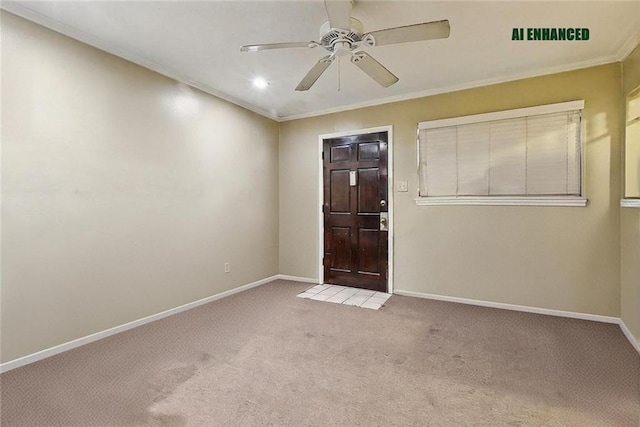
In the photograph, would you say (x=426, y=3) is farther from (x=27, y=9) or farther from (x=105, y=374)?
(x=105, y=374)

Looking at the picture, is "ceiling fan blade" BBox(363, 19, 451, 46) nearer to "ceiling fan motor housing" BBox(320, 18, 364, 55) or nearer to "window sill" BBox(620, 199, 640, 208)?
"ceiling fan motor housing" BBox(320, 18, 364, 55)

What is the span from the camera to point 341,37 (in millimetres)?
1979

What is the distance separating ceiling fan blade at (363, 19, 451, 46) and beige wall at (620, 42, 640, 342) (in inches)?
77.7

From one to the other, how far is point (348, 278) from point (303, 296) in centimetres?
76

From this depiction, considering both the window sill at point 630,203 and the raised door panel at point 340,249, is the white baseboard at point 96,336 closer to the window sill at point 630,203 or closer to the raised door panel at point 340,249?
the raised door panel at point 340,249

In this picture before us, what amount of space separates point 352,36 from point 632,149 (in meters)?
2.68

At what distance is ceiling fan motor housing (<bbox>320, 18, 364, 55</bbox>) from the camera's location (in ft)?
6.32

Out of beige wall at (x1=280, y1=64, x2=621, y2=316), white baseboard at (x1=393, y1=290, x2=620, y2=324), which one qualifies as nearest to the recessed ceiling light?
beige wall at (x1=280, y1=64, x2=621, y2=316)

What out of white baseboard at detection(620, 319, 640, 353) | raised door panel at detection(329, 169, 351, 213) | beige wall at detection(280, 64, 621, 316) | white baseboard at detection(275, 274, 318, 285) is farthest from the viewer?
white baseboard at detection(275, 274, 318, 285)

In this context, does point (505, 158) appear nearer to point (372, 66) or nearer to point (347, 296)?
point (372, 66)

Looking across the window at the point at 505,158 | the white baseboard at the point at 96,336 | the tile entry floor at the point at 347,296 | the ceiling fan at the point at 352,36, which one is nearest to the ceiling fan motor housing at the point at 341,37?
the ceiling fan at the point at 352,36

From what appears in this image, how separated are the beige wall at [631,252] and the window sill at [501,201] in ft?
1.28

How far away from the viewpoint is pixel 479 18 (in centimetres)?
225

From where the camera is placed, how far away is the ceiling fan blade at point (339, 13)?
1.57 metres
